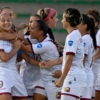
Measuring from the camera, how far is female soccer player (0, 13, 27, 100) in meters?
6.77

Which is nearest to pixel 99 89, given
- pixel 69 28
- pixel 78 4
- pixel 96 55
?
pixel 96 55

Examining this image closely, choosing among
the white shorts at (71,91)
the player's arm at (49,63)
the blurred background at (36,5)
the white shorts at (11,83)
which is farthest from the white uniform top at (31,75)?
the blurred background at (36,5)

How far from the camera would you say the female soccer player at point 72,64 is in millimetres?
6586

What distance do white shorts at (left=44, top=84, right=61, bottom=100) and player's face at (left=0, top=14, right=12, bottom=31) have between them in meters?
0.94

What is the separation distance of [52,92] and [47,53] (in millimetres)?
507

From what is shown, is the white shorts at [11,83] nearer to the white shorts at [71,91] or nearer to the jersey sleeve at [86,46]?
the white shorts at [71,91]

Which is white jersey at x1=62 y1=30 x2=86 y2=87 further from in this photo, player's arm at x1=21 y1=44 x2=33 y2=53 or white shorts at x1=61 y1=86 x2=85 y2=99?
player's arm at x1=21 y1=44 x2=33 y2=53

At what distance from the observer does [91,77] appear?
745 centimetres

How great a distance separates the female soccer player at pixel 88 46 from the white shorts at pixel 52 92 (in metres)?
0.33

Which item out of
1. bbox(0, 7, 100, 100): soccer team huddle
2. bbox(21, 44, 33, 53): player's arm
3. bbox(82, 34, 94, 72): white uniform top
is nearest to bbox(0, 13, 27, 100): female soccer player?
bbox(0, 7, 100, 100): soccer team huddle

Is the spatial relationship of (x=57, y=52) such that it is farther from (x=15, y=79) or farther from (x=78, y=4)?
(x=78, y=4)

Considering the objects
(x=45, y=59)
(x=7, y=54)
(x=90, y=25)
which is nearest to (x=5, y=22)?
(x=7, y=54)

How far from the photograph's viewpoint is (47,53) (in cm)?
720

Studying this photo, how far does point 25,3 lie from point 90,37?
251 inches
